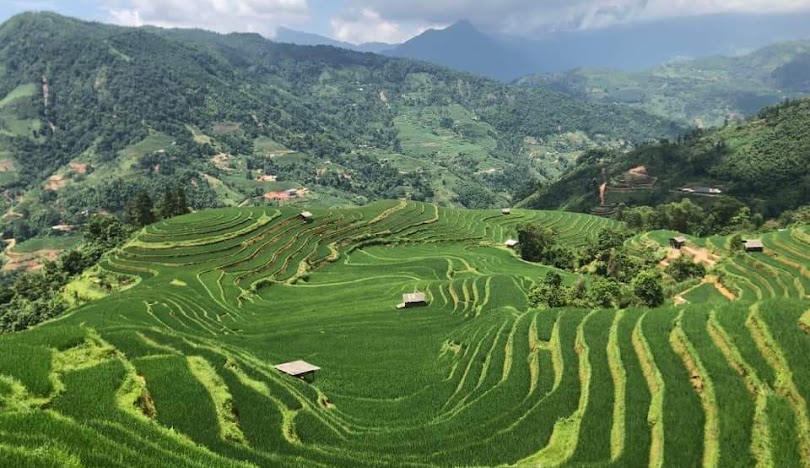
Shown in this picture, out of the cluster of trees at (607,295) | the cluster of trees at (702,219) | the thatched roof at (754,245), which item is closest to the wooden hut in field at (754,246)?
the thatched roof at (754,245)

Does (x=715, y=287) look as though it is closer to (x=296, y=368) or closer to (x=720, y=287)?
(x=720, y=287)

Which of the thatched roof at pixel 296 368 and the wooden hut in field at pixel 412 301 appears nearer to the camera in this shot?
the thatched roof at pixel 296 368

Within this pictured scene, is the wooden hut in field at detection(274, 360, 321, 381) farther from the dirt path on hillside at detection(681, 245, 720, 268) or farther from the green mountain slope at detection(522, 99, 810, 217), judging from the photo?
the green mountain slope at detection(522, 99, 810, 217)

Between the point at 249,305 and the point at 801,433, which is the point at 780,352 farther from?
the point at 249,305

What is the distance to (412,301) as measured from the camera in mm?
41000

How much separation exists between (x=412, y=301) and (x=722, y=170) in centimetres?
10799

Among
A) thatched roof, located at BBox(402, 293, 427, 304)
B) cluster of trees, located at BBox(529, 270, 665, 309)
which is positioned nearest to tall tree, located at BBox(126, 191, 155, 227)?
thatched roof, located at BBox(402, 293, 427, 304)

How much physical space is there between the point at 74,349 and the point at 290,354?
14.5 m

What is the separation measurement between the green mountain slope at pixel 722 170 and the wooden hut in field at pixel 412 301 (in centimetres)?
8856

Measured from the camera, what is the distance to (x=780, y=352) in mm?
18828

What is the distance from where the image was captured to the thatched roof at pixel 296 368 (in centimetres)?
2531

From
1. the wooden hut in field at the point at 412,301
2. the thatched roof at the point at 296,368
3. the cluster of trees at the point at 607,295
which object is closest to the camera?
the thatched roof at the point at 296,368

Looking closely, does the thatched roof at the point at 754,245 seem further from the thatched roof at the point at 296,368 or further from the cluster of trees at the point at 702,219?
the thatched roof at the point at 296,368

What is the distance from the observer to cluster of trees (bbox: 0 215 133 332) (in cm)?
4860
